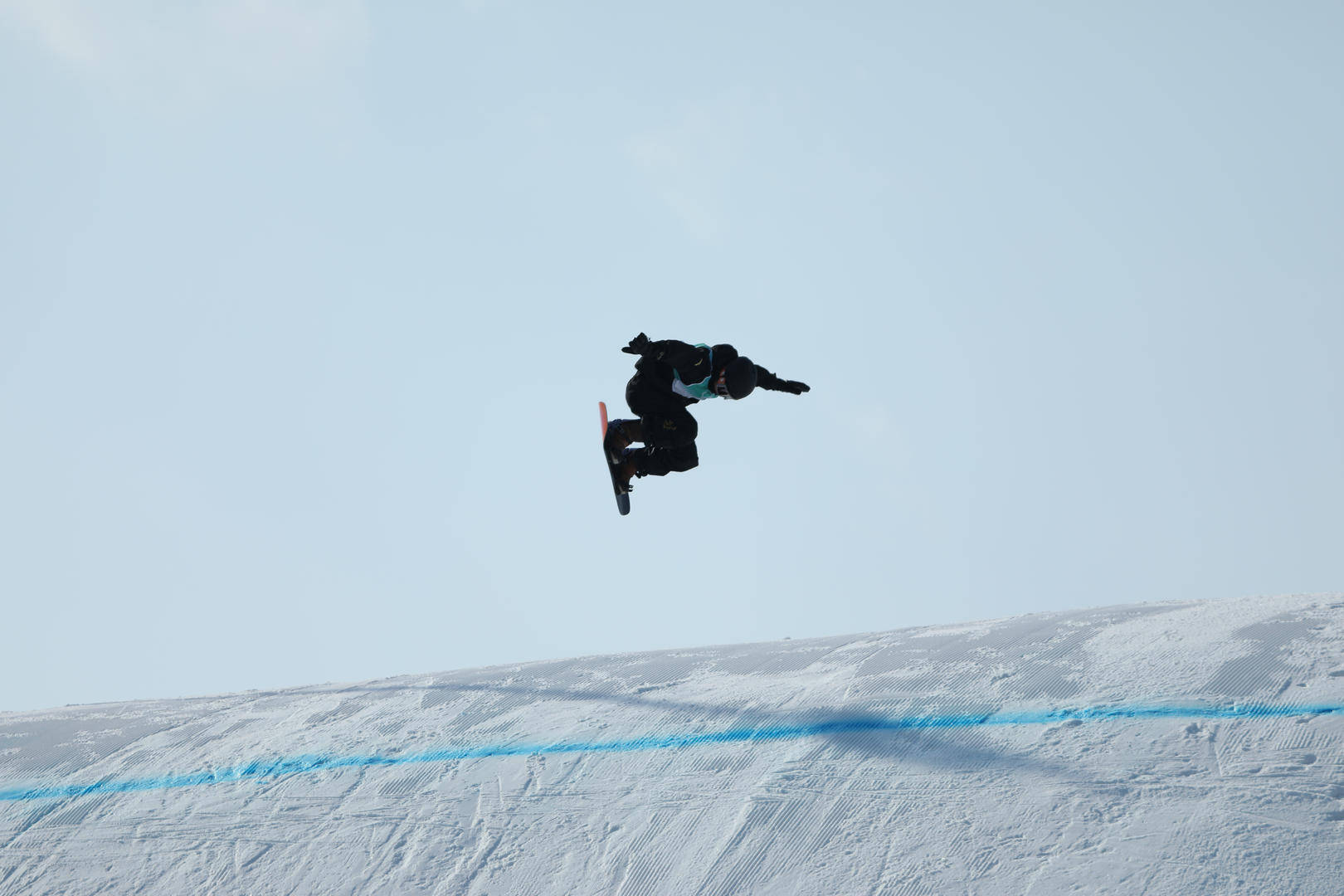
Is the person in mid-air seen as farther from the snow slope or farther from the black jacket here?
the snow slope

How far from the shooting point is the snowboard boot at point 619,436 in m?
7.23

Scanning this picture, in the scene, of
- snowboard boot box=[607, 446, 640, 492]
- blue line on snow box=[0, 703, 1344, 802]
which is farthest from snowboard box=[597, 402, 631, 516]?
blue line on snow box=[0, 703, 1344, 802]

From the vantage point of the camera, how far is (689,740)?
558 cm

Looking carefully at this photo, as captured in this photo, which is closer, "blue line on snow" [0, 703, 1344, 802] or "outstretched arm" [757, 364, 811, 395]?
"blue line on snow" [0, 703, 1344, 802]

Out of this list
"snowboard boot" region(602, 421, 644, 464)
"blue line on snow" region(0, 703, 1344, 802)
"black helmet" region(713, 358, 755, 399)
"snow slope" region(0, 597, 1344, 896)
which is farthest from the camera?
"snowboard boot" region(602, 421, 644, 464)

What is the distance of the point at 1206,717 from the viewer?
16.0 feet

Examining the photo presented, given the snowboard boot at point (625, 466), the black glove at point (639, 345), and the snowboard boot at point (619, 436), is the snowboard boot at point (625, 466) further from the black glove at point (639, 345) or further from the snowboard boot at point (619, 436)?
the black glove at point (639, 345)

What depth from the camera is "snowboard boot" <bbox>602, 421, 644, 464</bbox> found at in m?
7.23

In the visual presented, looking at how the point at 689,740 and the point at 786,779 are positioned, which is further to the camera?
the point at 689,740

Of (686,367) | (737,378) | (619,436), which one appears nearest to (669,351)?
(686,367)

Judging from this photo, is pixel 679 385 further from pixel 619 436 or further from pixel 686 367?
pixel 619 436

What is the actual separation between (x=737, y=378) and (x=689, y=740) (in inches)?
87.2

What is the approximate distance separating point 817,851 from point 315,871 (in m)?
2.28

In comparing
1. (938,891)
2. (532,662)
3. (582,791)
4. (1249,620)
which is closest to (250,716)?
(532,662)
